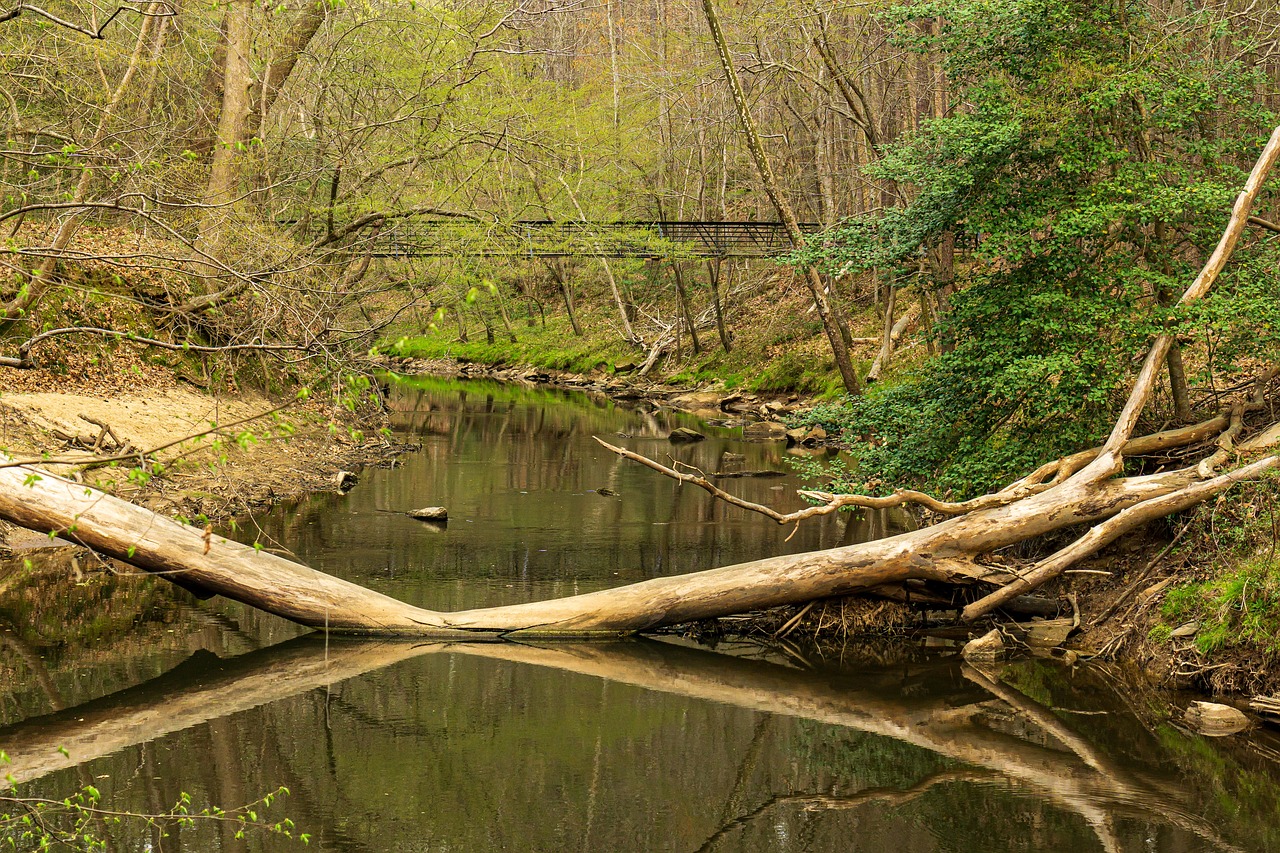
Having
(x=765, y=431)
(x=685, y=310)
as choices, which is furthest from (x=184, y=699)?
(x=685, y=310)

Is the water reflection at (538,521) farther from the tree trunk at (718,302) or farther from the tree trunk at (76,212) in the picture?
the tree trunk at (718,302)

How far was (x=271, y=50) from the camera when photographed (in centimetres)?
1783

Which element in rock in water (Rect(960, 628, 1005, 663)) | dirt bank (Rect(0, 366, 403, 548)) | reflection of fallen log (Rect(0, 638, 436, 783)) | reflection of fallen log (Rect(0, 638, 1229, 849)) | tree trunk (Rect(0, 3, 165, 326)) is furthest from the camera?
→ dirt bank (Rect(0, 366, 403, 548))

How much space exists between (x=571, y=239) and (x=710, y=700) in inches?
548

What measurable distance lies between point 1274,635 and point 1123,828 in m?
2.67

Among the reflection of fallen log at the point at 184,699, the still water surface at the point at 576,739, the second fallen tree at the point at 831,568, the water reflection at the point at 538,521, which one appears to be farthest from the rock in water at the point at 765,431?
the reflection of fallen log at the point at 184,699

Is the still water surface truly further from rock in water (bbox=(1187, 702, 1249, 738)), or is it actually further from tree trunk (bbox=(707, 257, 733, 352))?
tree trunk (bbox=(707, 257, 733, 352))

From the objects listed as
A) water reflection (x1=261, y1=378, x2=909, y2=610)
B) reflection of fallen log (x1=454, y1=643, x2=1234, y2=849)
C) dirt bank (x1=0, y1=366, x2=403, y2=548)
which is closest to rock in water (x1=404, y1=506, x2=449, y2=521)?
water reflection (x1=261, y1=378, x2=909, y2=610)

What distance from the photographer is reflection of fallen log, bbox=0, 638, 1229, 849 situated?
25.5 feet

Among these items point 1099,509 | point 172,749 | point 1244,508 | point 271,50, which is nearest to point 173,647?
point 172,749

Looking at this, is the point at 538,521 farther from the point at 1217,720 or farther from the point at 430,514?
the point at 1217,720

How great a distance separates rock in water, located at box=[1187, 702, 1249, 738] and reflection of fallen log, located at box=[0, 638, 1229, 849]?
0.96m

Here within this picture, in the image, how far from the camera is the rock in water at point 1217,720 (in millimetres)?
8688

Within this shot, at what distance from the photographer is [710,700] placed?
9.48m
